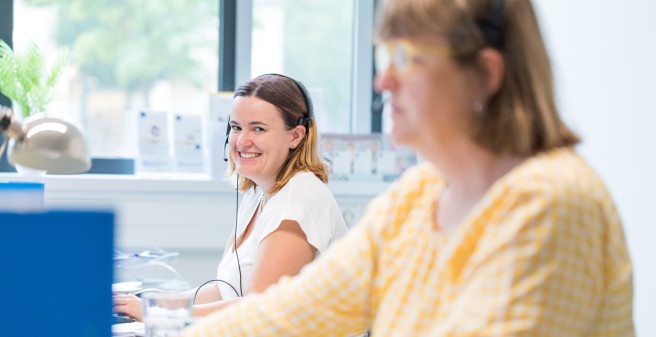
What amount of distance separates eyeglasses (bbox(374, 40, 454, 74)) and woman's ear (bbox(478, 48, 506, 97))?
0.04 metres

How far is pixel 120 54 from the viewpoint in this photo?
14.0 ft

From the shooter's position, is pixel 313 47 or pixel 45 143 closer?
pixel 45 143

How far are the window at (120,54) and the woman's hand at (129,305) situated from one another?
2.00 meters

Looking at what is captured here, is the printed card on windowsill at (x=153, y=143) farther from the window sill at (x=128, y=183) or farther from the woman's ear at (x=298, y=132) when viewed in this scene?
the woman's ear at (x=298, y=132)

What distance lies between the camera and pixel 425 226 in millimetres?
1313

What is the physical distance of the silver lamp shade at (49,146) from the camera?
147 cm

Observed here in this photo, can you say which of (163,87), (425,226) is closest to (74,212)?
(425,226)

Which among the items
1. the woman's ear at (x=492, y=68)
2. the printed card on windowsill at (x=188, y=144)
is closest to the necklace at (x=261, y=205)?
the printed card on windowsill at (x=188, y=144)

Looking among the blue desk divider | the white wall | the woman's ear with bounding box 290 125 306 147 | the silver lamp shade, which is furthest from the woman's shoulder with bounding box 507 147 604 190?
the woman's ear with bounding box 290 125 306 147

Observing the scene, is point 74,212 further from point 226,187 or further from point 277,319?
point 226,187

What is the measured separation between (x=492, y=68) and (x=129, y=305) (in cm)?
135

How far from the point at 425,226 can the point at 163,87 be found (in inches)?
125

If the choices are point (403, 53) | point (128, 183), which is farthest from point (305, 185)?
point (128, 183)

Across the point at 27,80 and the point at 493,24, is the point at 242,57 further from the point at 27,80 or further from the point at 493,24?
the point at 493,24
